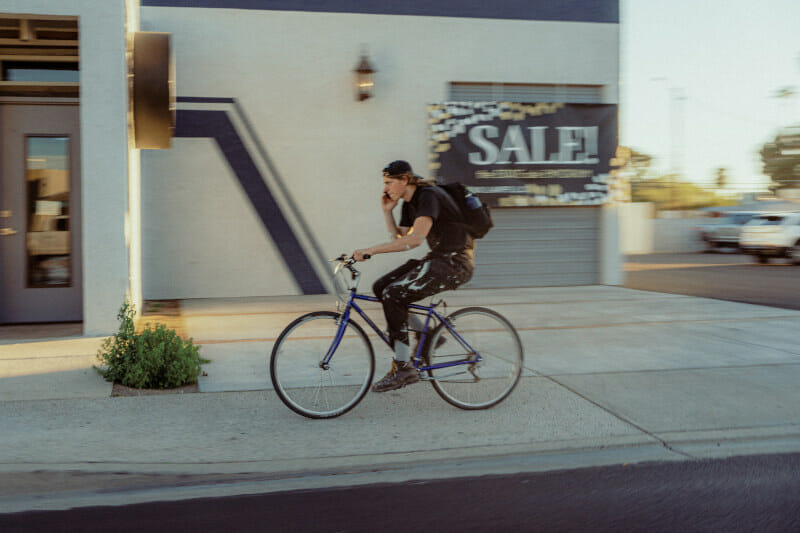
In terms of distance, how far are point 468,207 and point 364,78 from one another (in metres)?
7.18

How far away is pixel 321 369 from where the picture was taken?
5.01 metres

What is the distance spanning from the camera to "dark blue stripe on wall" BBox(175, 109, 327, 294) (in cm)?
1151

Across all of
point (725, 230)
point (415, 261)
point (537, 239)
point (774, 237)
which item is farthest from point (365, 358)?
point (725, 230)

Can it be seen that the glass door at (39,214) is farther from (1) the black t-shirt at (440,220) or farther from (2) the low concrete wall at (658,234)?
(2) the low concrete wall at (658,234)

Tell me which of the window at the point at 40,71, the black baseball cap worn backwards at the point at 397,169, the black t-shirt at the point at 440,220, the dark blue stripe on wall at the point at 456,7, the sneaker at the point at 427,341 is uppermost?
the dark blue stripe on wall at the point at 456,7

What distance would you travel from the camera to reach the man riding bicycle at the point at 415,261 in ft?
16.3

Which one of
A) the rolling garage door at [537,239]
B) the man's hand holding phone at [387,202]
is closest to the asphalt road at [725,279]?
the rolling garage door at [537,239]

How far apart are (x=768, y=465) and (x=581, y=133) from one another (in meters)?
9.33

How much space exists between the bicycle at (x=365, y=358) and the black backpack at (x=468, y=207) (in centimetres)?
59

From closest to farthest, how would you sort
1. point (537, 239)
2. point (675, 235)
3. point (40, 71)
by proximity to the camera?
point (40, 71) → point (537, 239) → point (675, 235)

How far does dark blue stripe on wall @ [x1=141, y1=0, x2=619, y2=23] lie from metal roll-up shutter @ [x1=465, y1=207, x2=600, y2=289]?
11.0 ft

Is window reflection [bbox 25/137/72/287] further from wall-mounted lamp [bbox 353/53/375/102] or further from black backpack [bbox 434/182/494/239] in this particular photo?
black backpack [bbox 434/182/494/239]

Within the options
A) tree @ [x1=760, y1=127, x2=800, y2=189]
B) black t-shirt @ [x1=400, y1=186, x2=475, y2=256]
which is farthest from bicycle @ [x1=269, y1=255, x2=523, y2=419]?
tree @ [x1=760, y1=127, x2=800, y2=189]

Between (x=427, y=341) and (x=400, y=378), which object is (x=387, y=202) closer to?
(x=427, y=341)
